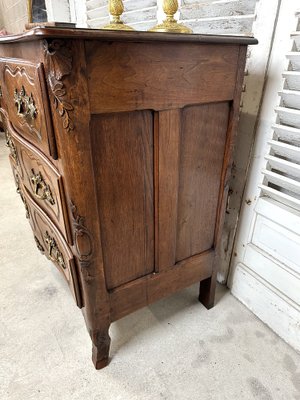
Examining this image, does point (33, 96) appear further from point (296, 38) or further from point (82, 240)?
point (296, 38)

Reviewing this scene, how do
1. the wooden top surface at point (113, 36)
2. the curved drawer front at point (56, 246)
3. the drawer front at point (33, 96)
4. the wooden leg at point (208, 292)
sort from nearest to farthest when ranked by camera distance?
the wooden top surface at point (113, 36), the drawer front at point (33, 96), the curved drawer front at point (56, 246), the wooden leg at point (208, 292)

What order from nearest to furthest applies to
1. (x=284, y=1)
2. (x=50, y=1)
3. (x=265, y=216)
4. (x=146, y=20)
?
(x=284, y=1) < (x=265, y=216) < (x=146, y=20) < (x=50, y=1)

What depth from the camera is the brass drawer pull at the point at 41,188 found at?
0.84 m

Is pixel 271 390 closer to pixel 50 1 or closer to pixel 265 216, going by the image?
pixel 265 216

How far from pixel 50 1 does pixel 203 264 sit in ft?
5.77

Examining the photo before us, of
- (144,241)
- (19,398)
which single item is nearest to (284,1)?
→ (144,241)

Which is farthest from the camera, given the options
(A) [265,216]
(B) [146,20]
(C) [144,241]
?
(B) [146,20]

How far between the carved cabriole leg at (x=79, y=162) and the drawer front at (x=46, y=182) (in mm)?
28

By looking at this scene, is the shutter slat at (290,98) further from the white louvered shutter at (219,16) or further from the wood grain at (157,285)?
the wood grain at (157,285)

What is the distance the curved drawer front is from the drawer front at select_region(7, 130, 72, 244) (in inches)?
1.4

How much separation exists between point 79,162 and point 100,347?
632 millimetres

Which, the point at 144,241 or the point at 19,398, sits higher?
the point at 144,241

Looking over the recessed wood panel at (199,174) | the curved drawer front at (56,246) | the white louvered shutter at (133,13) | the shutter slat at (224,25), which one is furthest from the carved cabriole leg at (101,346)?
the white louvered shutter at (133,13)

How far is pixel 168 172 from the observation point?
2.64 feet
